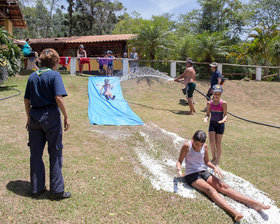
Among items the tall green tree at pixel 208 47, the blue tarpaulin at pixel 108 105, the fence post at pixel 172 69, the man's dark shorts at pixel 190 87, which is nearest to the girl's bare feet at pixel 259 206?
the blue tarpaulin at pixel 108 105

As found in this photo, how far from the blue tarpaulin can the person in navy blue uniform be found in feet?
13.8

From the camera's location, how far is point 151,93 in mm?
12883

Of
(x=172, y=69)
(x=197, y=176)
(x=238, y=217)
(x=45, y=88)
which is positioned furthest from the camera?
(x=172, y=69)

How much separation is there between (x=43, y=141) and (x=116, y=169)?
162 cm

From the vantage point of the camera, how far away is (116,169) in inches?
184

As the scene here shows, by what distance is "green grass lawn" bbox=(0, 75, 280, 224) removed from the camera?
3.37 meters

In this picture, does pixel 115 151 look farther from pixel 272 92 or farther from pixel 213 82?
pixel 272 92

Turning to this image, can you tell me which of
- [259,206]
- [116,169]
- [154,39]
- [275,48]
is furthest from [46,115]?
[275,48]

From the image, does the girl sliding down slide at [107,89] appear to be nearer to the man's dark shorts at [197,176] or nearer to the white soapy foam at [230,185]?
the white soapy foam at [230,185]

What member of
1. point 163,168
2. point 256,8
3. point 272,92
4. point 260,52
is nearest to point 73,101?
point 163,168

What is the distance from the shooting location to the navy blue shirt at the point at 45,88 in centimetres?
324

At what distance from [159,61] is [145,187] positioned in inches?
436

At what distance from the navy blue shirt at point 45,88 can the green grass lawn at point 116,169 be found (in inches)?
52.6

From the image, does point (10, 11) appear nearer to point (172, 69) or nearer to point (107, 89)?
point (107, 89)
